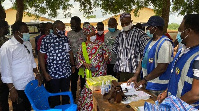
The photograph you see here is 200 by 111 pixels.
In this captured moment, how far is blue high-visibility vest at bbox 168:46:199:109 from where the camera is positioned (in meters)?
1.74

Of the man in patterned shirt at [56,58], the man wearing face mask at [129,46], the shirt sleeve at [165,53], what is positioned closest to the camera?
the shirt sleeve at [165,53]

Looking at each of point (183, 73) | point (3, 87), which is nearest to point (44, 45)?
point (3, 87)

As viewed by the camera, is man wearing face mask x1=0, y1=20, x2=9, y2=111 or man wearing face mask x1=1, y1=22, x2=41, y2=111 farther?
man wearing face mask x1=0, y1=20, x2=9, y2=111

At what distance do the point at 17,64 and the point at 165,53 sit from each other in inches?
80.1

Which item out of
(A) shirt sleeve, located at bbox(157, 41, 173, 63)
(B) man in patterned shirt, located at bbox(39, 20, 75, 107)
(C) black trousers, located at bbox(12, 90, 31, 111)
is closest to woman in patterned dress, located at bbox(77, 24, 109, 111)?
(B) man in patterned shirt, located at bbox(39, 20, 75, 107)

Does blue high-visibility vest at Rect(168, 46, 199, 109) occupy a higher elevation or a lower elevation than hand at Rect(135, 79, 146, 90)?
higher

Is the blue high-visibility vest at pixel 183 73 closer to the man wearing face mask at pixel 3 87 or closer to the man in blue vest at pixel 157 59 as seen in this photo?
the man in blue vest at pixel 157 59

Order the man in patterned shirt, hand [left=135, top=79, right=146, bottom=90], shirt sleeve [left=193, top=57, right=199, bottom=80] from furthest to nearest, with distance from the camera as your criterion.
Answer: the man in patterned shirt
hand [left=135, top=79, right=146, bottom=90]
shirt sleeve [left=193, top=57, right=199, bottom=80]

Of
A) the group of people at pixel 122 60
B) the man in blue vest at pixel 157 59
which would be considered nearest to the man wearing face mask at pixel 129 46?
the group of people at pixel 122 60

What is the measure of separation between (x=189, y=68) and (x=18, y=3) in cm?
934

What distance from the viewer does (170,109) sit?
1563mm

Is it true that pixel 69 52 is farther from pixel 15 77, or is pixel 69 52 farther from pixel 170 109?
pixel 170 109

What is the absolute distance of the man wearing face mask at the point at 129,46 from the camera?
3359 mm

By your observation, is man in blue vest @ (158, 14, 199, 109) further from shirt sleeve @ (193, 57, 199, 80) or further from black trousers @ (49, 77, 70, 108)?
black trousers @ (49, 77, 70, 108)
